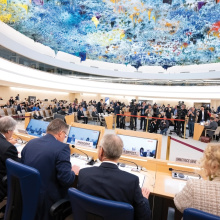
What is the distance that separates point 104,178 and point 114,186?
3.5 inches

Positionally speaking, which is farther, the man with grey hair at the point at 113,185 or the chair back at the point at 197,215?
the man with grey hair at the point at 113,185

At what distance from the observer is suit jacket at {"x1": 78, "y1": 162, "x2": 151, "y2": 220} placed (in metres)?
1.14

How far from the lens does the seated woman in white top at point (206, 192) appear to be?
1079 mm

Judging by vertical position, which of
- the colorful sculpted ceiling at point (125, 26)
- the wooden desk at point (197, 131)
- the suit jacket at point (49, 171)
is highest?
the colorful sculpted ceiling at point (125, 26)

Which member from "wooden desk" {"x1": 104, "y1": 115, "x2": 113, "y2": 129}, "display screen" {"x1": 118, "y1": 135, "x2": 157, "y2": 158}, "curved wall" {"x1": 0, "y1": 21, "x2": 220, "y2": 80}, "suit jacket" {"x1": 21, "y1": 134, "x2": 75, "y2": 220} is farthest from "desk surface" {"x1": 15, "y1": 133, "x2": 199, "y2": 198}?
"curved wall" {"x1": 0, "y1": 21, "x2": 220, "y2": 80}

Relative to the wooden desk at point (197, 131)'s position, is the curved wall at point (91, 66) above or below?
above

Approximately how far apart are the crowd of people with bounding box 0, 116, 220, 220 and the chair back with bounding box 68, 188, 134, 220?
0.49 ft

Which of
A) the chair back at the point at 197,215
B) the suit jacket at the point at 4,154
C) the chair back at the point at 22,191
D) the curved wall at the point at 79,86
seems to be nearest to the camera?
the chair back at the point at 197,215

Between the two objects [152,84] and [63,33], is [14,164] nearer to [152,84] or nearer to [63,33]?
[63,33]

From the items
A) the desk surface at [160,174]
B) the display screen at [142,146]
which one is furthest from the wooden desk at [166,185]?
the display screen at [142,146]

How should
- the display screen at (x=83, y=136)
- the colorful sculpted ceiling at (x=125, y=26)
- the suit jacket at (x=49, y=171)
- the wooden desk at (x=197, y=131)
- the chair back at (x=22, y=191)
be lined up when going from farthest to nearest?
the colorful sculpted ceiling at (x=125, y=26) < the wooden desk at (x=197, y=131) < the display screen at (x=83, y=136) < the suit jacket at (x=49, y=171) < the chair back at (x=22, y=191)

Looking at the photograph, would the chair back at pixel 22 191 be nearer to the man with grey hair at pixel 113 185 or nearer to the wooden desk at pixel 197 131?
the man with grey hair at pixel 113 185

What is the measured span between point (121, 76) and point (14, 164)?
2045 cm

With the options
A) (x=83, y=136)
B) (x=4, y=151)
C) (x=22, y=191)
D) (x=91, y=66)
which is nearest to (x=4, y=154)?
(x=4, y=151)
